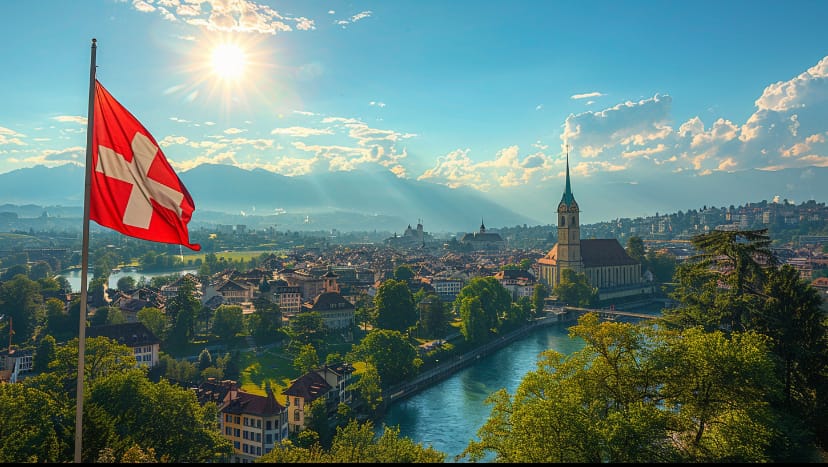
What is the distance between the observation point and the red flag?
6.92m

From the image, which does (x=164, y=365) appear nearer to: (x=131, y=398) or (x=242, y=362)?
(x=242, y=362)

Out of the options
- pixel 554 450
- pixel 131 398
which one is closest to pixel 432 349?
pixel 131 398

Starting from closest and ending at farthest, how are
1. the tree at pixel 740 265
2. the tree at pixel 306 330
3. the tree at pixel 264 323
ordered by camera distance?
the tree at pixel 740 265, the tree at pixel 306 330, the tree at pixel 264 323

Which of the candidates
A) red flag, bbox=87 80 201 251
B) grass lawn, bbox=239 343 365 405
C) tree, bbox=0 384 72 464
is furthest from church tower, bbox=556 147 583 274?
red flag, bbox=87 80 201 251

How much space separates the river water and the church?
2892 centimetres

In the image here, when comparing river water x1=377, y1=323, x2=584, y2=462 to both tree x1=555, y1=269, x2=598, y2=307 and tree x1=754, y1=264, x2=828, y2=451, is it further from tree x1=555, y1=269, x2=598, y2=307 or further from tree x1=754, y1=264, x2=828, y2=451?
tree x1=555, y1=269, x2=598, y2=307

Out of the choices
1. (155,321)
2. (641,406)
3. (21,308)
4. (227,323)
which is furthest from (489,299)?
(641,406)

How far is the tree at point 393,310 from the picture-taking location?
46344mm

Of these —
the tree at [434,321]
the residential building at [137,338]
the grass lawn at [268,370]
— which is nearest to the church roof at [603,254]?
the tree at [434,321]

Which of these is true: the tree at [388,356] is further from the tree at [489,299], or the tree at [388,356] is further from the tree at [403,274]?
the tree at [403,274]

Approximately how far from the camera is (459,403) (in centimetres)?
3250

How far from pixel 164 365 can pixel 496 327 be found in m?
27.9

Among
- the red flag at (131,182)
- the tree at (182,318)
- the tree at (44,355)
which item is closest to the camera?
the red flag at (131,182)

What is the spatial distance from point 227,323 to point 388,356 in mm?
15651
